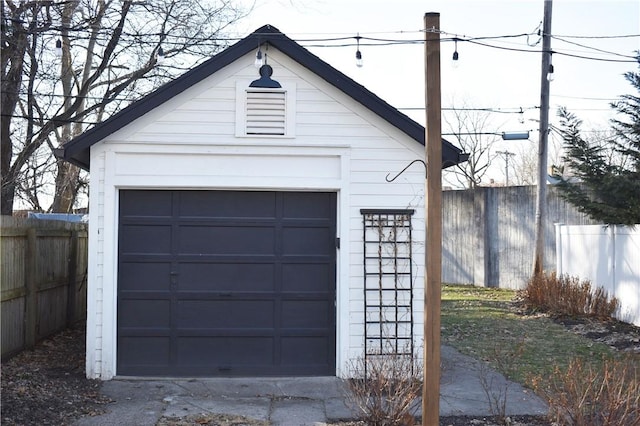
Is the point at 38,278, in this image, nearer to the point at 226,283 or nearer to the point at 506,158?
the point at 226,283

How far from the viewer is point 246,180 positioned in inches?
397

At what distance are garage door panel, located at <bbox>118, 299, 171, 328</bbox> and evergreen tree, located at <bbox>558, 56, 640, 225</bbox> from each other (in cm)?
871

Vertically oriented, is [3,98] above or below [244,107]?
above

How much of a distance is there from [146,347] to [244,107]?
10.8 ft

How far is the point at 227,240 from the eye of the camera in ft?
33.5

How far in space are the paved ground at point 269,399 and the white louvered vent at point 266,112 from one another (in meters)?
3.18

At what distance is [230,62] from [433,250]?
428 cm

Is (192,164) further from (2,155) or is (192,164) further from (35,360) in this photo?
(2,155)

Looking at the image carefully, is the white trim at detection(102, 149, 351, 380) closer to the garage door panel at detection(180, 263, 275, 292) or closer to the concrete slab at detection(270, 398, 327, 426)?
the garage door panel at detection(180, 263, 275, 292)

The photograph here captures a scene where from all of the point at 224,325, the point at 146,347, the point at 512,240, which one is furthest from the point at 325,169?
the point at 512,240

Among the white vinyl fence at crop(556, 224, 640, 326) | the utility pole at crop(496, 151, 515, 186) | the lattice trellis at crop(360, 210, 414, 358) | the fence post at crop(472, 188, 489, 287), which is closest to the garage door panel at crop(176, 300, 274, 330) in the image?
the lattice trellis at crop(360, 210, 414, 358)

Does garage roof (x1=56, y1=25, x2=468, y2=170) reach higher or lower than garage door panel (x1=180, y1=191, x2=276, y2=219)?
higher

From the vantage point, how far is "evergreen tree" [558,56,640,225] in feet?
47.3

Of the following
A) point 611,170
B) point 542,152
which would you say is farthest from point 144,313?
point 542,152
